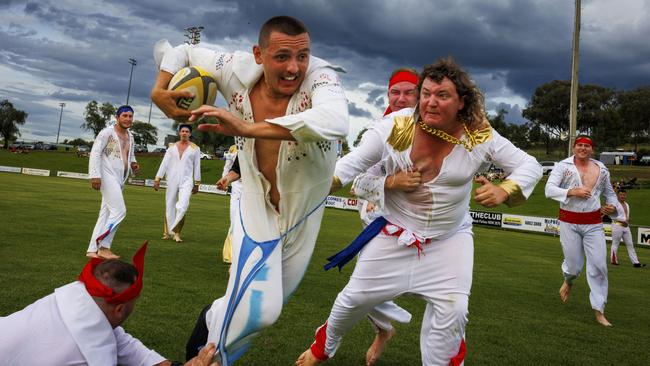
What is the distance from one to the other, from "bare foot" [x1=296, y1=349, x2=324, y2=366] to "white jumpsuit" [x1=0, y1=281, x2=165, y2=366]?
210 cm

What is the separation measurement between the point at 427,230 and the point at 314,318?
2.53 metres

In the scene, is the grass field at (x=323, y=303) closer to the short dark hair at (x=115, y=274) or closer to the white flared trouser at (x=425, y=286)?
the white flared trouser at (x=425, y=286)

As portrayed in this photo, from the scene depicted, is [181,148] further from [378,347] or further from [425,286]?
[425,286]

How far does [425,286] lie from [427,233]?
42 cm

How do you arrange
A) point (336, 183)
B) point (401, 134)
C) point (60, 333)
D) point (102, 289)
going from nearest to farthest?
1. point (60, 333)
2. point (102, 289)
3. point (401, 134)
4. point (336, 183)

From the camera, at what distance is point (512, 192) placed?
4.23 metres

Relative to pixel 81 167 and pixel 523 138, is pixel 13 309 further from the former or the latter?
pixel 523 138

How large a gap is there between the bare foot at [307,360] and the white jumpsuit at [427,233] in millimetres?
329

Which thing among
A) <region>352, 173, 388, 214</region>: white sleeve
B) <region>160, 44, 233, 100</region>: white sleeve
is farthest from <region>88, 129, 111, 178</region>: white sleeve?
<region>352, 173, 388, 214</region>: white sleeve

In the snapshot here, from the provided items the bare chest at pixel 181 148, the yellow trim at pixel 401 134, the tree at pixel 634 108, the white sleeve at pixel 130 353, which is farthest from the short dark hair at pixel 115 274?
the tree at pixel 634 108

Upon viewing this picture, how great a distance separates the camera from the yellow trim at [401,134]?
4.43 meters

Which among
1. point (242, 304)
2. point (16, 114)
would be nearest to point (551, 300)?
point (242, 304)

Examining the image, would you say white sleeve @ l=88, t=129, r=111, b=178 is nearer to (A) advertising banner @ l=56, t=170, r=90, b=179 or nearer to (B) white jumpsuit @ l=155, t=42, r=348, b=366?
(B) white jumpsuit @ l=155, t=42, r=348, b=366

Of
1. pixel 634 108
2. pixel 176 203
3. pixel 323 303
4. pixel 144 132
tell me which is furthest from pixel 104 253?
pixel 144 132
